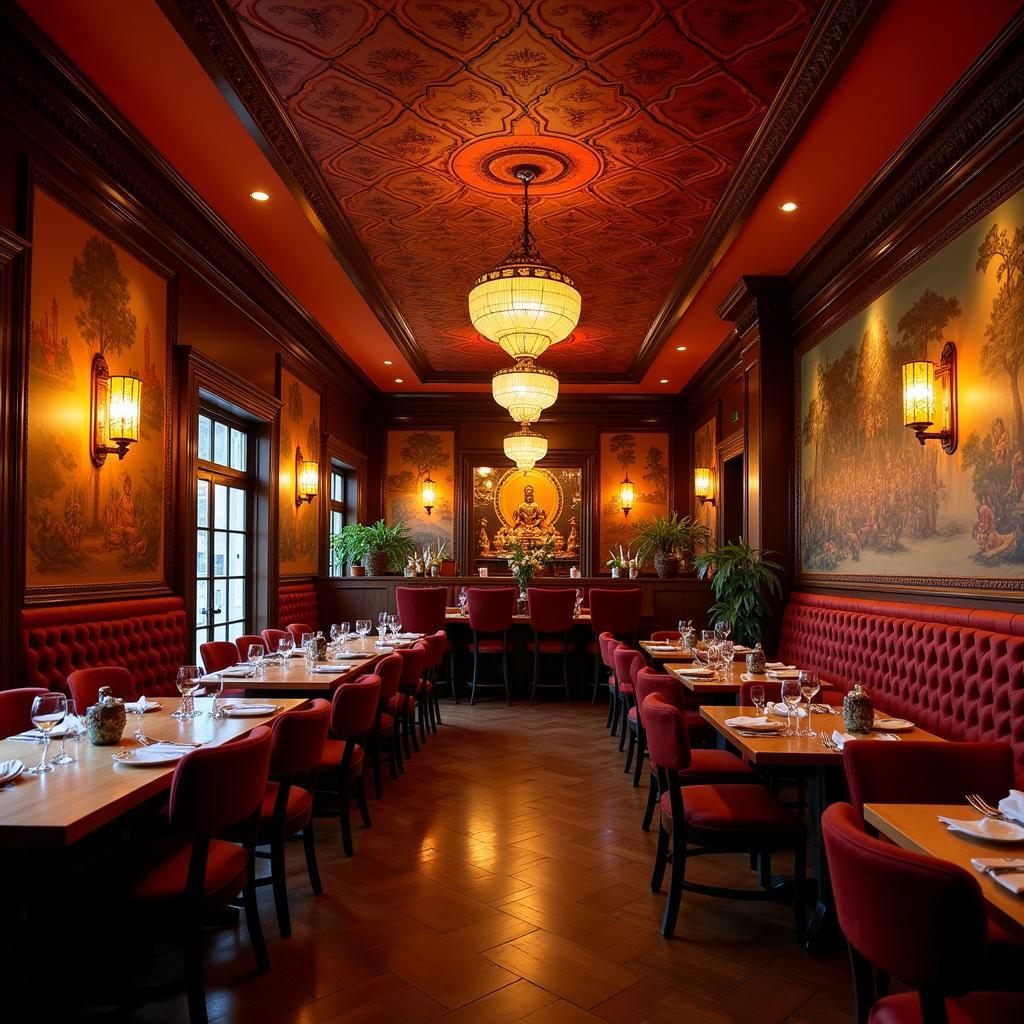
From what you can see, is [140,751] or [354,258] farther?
[354,258]

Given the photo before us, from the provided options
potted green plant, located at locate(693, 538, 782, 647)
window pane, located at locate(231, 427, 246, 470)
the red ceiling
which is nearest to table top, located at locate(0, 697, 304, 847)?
the red ceiling

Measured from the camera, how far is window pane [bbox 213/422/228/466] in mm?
7293

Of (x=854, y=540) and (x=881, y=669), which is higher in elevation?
(x=854, y=540)

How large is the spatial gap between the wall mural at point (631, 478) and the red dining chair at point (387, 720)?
7.27 metres

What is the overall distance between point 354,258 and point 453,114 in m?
2.53

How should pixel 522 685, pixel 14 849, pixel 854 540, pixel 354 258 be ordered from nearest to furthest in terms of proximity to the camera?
pixel 14 849, pixel 854 540, pixel 354 258, pixel 522 685

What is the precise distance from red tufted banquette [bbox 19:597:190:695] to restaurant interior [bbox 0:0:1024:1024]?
30 millimetres

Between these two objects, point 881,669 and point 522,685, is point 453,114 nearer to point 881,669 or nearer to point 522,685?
point 881,669

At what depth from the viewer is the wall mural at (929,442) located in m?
4.25

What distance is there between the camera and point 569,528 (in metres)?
12.9

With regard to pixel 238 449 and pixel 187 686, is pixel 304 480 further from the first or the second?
pixel 187 686

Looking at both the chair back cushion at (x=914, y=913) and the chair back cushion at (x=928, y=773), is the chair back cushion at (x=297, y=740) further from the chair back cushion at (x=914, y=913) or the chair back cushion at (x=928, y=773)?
the chair back cushion at (x=914, y=913)

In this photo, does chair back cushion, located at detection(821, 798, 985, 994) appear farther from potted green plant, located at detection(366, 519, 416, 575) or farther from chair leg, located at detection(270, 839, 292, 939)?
potted green plant, located at detection(366, 519, 416, 575)

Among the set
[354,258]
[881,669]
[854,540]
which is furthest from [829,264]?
[354,258]
